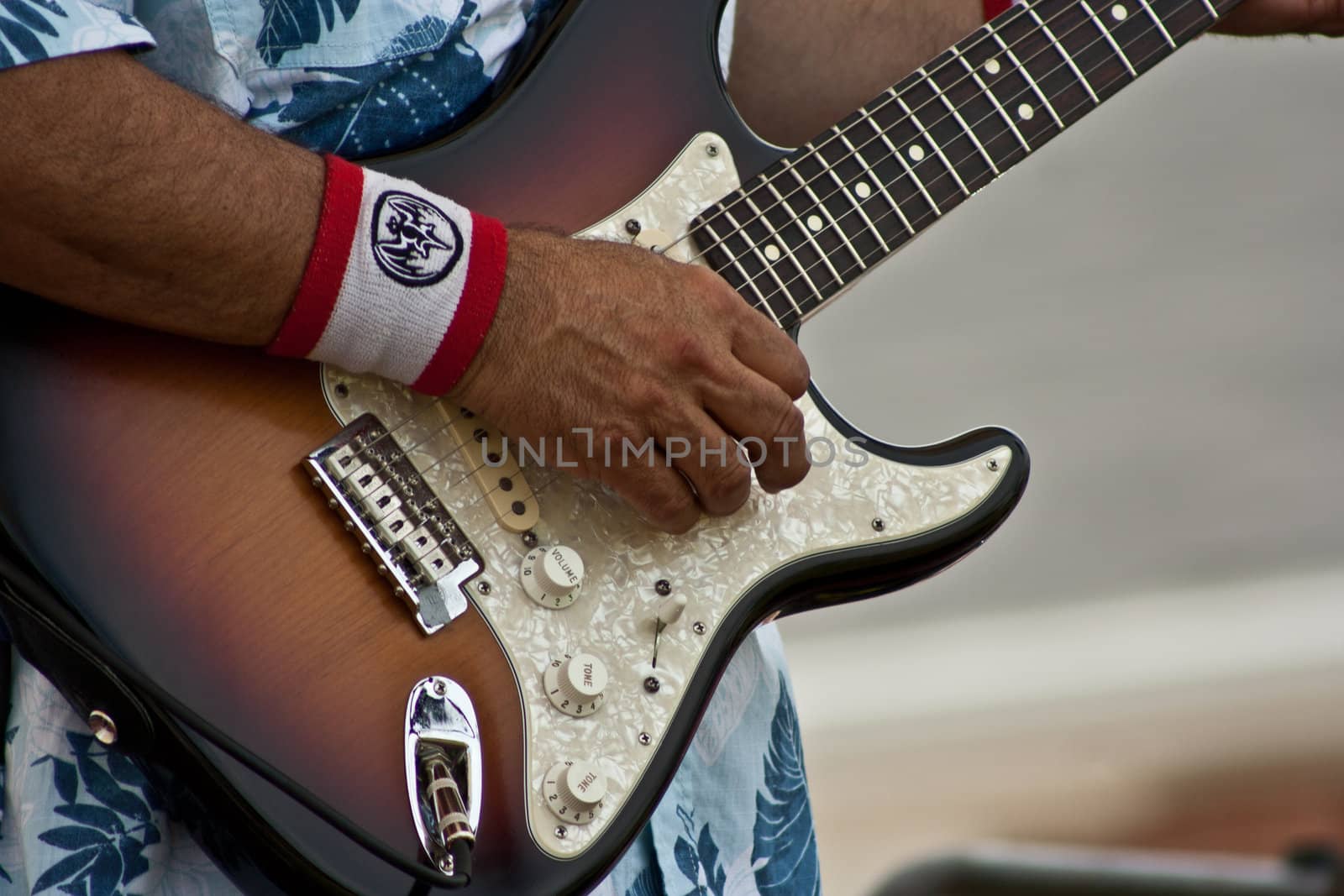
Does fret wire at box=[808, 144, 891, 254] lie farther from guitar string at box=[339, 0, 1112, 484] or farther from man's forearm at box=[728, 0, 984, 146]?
man's forearm at box=[728, 0, 984, 146]

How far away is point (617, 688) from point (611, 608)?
0.05m

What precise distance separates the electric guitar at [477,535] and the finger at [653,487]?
0.03 m

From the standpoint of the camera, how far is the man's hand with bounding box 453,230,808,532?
0.81 m

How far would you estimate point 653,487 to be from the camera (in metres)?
0.83

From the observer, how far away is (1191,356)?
371 cm

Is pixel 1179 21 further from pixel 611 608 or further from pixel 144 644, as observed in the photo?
pixel 144 644

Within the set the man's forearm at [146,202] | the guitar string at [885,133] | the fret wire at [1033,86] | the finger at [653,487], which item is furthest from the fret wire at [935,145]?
the man's forearm at [146,202]

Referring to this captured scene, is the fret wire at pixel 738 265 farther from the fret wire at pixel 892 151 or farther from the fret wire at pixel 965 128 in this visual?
the fret wire at pixel 965 128

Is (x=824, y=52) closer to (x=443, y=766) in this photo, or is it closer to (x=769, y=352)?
(x=769, y=352)

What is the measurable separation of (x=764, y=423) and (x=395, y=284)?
244 mm

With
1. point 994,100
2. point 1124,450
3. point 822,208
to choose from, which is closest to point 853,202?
point 822,208

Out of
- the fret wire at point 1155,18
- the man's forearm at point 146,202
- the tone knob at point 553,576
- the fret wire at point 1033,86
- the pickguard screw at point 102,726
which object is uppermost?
the man's forearm at point 146,202

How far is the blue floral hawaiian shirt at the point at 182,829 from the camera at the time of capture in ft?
2.38

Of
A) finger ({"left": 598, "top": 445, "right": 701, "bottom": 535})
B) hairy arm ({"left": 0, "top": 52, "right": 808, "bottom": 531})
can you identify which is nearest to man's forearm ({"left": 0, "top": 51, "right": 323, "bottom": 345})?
hairy arm ({"left": 0, "top": 52, "right": 808, "bottom": 531})
